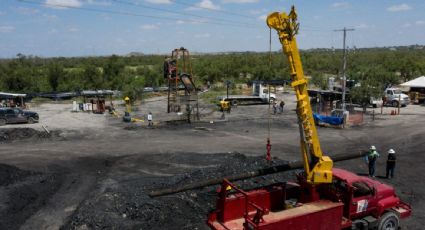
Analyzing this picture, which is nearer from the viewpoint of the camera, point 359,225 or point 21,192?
point 359,225

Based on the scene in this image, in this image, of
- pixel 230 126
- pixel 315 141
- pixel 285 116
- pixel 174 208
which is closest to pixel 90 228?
pixel 174 208

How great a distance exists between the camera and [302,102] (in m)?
12.6

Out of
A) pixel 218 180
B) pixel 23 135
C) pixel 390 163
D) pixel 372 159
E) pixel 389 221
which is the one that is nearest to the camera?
pixel 218 180

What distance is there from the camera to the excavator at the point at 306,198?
11.8m

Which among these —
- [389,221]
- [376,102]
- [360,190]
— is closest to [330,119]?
[376,102]

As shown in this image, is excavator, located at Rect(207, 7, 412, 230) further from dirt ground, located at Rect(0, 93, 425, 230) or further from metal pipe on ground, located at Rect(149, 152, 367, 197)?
dirt ground, located at Rect(0, 93, 425, 230)

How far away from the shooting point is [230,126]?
37000mm

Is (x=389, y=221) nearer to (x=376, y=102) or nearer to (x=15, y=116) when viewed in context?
(x=15, y=116)

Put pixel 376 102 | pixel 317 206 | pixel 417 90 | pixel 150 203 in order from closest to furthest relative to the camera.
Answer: pixel 317 206 < pixel 150 203 < pixel 376 102 < pixel 417 90

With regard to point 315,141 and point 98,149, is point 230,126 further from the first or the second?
point 315,141

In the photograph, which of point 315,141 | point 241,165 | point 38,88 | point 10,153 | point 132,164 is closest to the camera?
point 315,141

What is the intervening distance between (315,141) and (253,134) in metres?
20.5

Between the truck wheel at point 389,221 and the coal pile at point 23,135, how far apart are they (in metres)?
26.1

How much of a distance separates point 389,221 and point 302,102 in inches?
198
